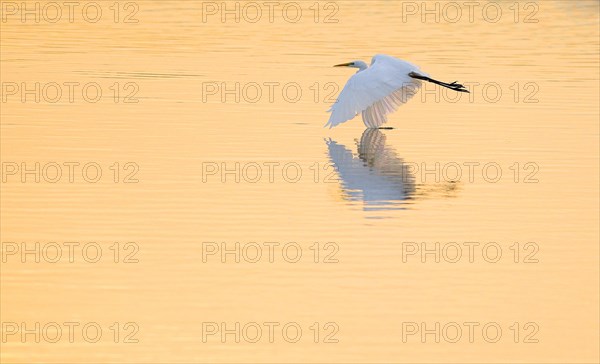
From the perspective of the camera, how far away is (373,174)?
615 inches

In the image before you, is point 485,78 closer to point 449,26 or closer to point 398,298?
point 449,26

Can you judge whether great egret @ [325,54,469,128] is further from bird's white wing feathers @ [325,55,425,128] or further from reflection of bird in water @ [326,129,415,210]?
reflection of bird in water @ [326,129,415,210]

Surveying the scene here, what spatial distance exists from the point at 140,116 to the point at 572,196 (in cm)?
591

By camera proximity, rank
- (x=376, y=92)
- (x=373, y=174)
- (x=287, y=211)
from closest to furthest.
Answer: (x=287, y=211)
(x=373, y=174)
(x=376, y=92)

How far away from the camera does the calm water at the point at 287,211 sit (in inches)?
397

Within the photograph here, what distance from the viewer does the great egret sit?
17.5 m

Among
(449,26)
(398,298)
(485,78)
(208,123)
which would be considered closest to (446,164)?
(208,123)

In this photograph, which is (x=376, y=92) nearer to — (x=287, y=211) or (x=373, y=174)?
(x=373, y=174)

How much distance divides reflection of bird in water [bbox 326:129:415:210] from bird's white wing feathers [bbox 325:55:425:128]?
374 mm

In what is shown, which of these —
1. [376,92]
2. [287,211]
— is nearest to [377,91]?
[376,92]

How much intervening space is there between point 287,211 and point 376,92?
13.8ft

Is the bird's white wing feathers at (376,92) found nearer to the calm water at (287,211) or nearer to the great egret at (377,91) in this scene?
the great egret at (377,91)

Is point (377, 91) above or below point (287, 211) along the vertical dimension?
above

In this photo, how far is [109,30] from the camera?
1171 inches
